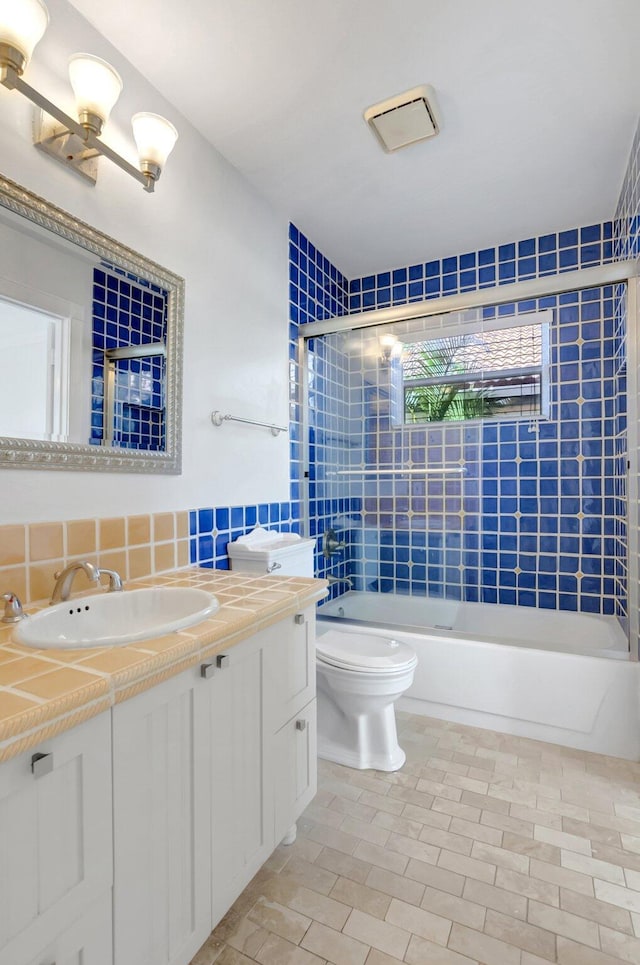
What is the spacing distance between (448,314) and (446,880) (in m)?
2.36

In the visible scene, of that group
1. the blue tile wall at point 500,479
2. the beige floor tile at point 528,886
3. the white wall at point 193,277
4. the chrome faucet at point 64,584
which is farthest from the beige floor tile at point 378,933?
the blue tile wall at point 500,479

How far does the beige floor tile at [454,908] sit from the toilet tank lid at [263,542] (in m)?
1.19

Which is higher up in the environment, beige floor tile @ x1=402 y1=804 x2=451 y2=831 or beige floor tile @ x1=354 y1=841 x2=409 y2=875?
beige floor tile @ x1=354 y1=841 x2=409 y2=875

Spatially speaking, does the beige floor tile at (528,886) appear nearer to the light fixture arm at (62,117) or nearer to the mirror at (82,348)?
the mirror at (82,348)

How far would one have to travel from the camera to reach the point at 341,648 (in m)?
2.12

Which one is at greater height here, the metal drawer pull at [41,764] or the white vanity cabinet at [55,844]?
the metal drawer pull at [41,764]

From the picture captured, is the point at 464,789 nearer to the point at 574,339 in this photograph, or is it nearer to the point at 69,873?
the point at 69,873

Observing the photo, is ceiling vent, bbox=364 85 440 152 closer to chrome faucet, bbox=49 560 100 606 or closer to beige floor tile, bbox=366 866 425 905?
chrome faucet, bbox=49 560 100 606

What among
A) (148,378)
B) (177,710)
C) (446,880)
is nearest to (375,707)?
(446,880)

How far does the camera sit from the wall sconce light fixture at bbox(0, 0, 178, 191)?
1.09m

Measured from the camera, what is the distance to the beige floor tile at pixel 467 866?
4.55 feet

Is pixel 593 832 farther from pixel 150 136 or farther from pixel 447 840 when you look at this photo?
pixel 150 136

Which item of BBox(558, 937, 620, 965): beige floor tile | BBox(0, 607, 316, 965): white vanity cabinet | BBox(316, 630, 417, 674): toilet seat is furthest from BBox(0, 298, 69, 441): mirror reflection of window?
BBox(558, 937, 620, 965): beige floor tile

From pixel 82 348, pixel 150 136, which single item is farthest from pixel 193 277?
pixel 82 348
